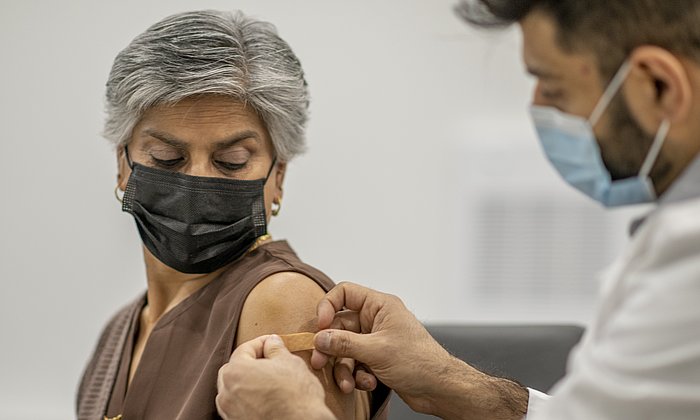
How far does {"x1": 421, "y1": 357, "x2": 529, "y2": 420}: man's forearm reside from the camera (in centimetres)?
163

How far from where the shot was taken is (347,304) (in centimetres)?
161

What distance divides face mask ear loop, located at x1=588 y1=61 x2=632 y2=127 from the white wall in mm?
2103

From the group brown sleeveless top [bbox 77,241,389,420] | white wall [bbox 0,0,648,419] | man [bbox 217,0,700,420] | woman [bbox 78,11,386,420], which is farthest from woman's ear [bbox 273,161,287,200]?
white wall [bbox 0,0,648,419]

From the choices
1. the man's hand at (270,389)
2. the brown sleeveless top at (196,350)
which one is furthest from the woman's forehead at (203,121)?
the man's hand at (270,389)

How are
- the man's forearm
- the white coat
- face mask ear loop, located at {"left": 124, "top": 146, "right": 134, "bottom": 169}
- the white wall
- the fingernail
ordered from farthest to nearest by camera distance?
the white wall < face mask ear loop, located at {"left": 124, "top": 146, "right": 134, "bottom": 169} < the man's forearm < the fingernail < the white coat

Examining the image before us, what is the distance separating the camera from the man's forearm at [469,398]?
1630 millimetres

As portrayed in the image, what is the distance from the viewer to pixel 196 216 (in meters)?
1.68

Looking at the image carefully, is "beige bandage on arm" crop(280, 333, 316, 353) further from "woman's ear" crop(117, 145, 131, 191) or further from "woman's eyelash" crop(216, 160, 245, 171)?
"woman's ear" crop(117, 145, 131, 191)

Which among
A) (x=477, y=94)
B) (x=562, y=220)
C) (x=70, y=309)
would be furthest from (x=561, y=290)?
(x=70, y=309)

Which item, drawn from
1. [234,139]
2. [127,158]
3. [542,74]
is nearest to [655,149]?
[542,74]

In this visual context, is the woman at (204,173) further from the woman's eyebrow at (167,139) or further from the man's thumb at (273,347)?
the man's thumb at (273,347)

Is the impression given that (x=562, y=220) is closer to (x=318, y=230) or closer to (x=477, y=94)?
(x=477, y=94)

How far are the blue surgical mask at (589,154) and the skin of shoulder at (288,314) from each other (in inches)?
20.7

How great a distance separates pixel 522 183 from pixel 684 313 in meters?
2.29
